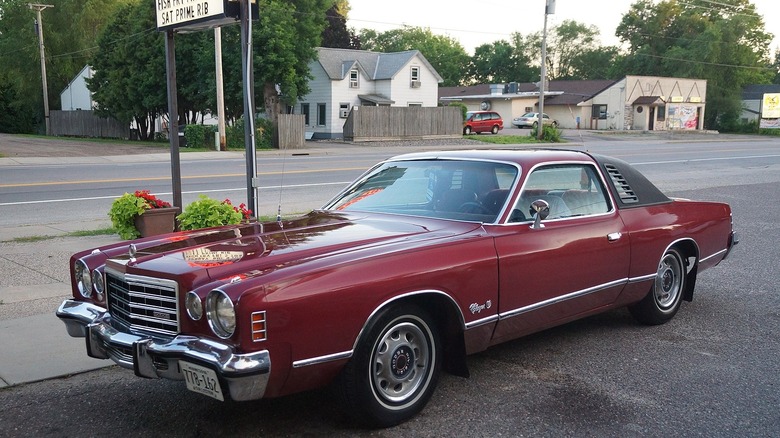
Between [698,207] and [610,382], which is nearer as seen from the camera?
[610,382]

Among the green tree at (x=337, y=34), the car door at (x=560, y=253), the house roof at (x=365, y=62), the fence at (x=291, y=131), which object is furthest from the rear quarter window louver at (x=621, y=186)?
the green tree at (x=337, y=34)

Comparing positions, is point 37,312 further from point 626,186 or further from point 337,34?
point 337,34

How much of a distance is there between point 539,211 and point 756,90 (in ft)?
268

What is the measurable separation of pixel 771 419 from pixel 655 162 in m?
22.9

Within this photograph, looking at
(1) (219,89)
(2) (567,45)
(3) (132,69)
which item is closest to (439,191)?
(1) (219,89)

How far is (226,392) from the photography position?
11.2 feet

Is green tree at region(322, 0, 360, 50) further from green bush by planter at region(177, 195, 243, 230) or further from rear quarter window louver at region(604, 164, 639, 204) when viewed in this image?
rear quarter window louver at region(604, 164, 639, 204)

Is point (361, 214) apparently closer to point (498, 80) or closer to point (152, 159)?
point (152, 159)

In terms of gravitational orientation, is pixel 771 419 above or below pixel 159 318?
below

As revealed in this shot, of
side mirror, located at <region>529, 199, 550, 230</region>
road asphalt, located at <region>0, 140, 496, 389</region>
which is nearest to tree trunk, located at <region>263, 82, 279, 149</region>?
road asphalt, located at <region>0, 140, 496, 389</region>

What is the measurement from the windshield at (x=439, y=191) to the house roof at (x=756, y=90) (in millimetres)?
77687

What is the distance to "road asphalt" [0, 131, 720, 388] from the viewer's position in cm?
504

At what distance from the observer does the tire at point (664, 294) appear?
594cm

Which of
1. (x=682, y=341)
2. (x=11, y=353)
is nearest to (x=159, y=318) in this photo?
(x=11, y=353)
